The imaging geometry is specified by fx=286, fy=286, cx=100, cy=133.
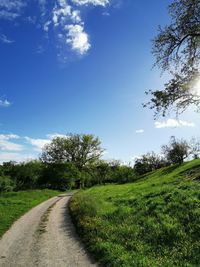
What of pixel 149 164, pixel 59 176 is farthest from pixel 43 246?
pixel 149 164

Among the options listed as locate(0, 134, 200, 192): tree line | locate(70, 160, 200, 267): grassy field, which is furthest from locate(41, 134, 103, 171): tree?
locate(70, 160, 200, 267): grassy field

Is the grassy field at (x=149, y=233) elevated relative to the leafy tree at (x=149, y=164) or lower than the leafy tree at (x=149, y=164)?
lower

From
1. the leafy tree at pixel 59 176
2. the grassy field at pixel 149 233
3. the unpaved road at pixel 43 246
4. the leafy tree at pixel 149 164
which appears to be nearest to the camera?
the grassy field at pixel 149 233

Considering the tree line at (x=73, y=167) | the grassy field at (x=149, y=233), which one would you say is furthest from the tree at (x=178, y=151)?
the grassy field at (x=149, y=233)

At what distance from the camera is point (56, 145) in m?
83.9

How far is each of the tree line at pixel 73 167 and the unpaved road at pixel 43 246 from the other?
4669cm

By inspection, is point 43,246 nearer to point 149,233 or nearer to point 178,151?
point 149,233

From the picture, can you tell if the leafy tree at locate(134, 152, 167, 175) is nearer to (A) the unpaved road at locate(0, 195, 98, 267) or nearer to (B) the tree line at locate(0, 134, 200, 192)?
(B) the tree line at locate(0, 134, 200, 192)

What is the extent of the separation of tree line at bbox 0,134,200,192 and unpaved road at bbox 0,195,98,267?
46.7 metres

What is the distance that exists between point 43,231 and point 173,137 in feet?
216

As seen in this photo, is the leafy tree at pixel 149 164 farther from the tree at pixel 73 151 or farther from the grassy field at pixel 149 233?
the grassy field at pixel 149 233

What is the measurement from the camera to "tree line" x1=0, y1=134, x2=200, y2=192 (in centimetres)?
7173

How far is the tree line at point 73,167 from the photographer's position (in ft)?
235

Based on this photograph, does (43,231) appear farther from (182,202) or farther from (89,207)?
(182,202)
